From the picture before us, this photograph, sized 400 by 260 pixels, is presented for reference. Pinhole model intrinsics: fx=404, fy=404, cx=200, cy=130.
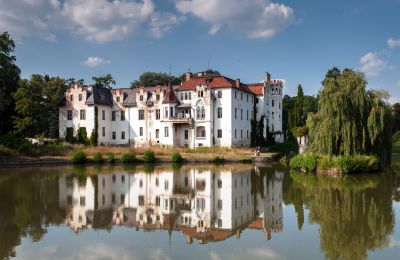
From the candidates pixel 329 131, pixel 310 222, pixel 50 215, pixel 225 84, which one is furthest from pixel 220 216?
pixel 225 84

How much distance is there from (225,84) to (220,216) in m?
37.3

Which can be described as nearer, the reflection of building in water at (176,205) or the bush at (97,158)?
the reflection of building in water at (176,205)

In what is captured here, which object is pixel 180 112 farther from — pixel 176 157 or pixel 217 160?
pixel 217 160

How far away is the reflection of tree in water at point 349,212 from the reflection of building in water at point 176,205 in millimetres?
1500

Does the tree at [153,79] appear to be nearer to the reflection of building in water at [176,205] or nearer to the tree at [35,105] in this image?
the tree at [35,105]

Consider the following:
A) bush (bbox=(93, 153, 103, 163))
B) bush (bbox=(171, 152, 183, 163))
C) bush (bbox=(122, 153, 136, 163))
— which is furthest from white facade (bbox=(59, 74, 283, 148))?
bush (bbox=(93, 153, 103, 163))

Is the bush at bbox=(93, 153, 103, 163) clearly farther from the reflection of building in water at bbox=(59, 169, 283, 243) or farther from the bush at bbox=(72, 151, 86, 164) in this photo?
the reflection of building in water at bbox=(59, 169, 283, 243)

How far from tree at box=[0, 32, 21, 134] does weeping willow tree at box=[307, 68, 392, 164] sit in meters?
37.8

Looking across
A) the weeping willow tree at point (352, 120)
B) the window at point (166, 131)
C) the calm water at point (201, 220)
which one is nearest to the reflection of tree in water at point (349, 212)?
the calm water at point (201, 220)

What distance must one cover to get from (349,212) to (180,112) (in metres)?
39.5

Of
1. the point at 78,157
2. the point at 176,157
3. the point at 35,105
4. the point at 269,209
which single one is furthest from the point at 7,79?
the point at 269,209

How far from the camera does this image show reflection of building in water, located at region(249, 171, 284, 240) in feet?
43.6

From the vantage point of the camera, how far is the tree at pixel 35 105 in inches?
1957

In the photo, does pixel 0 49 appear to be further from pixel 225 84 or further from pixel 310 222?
pixel 310 222
